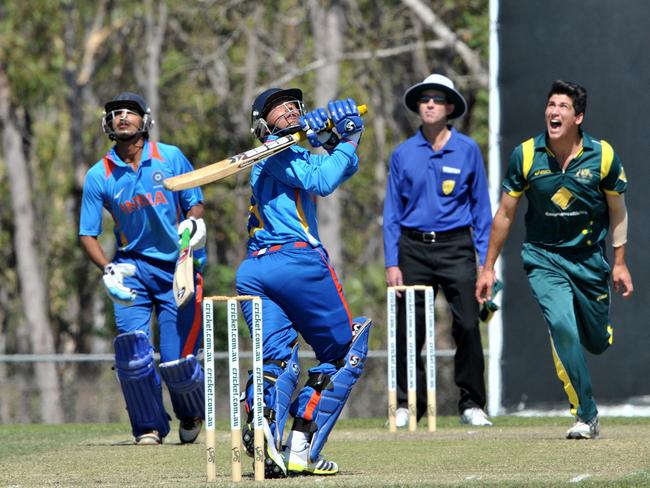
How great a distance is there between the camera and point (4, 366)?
35000 millimetres

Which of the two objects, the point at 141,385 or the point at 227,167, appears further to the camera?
the point at 141,385

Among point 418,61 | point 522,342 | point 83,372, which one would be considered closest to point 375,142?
point 418,61

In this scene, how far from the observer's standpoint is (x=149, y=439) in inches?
416

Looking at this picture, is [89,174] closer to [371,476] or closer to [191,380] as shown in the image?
[191,380]

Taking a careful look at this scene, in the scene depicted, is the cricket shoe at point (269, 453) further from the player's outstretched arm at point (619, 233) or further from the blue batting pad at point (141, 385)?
the player's outstretched arm at point (619, 233)

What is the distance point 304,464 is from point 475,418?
388 centimetres

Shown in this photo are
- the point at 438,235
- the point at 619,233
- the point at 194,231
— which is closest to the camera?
the point at 194,231

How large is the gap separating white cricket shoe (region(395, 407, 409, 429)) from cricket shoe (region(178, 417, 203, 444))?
164 cm

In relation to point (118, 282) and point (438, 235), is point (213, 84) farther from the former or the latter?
point (118, 282)

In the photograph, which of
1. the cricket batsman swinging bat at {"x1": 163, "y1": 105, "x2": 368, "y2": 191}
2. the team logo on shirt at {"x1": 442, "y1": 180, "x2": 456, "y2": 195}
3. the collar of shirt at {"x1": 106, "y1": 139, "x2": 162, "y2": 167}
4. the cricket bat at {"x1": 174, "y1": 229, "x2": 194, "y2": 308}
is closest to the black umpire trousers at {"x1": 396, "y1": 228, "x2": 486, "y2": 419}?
the team logo on shirt at {"x1": 442, "y1": 180, "x2": 456, "y2": 195}

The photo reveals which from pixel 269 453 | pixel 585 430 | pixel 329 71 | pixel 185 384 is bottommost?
pixel 585 430

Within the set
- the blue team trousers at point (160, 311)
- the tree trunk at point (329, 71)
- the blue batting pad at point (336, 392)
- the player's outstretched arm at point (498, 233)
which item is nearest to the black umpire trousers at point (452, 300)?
the player's outstretched arm at point (498, 233)

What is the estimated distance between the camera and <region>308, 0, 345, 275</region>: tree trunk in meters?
24.9

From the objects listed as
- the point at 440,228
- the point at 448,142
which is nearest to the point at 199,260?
the point at 440,228
